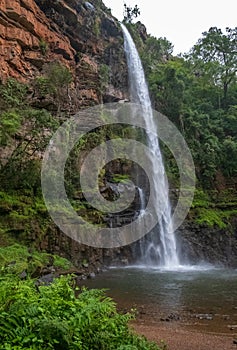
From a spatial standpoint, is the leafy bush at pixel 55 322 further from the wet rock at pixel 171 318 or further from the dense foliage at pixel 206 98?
the dense foliage at pixel 206 98

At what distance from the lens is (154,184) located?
21.1 meters

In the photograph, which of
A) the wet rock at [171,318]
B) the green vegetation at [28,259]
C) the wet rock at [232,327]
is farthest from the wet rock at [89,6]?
the wet rock at [232,327]

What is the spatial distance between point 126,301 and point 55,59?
54.9 feet

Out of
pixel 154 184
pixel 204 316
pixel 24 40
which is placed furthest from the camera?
pixel 154 184

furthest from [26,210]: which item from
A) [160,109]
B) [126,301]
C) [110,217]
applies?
[160,109]

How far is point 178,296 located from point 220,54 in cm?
2499

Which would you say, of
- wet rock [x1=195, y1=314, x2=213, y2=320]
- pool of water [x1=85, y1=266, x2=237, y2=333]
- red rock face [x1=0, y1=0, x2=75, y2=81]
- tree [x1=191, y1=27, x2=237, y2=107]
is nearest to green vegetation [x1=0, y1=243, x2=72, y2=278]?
pool of water [x1=85, y1=266, x2=237, y2=333]

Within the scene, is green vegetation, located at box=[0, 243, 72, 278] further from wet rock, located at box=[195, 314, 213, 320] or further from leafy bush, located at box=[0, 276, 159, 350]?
leafy bush, located at box=[0, 276, 159, 350]

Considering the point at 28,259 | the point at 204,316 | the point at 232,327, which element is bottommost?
the point at 232,327

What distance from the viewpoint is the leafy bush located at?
121 inches

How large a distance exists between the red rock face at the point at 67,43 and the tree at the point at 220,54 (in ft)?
23.9

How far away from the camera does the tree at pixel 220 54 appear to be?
28359mm

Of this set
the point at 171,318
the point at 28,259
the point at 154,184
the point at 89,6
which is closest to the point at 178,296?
the point at 171,318

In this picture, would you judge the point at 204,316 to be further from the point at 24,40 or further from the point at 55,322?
the point at 24,40
